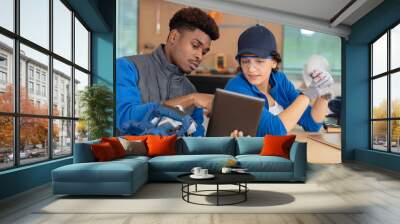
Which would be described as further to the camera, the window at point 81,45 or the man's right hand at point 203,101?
the man's right hand at point 203,101

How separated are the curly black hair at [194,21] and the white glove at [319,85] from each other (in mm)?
2342

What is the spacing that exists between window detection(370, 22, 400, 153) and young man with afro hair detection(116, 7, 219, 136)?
12.2 feet

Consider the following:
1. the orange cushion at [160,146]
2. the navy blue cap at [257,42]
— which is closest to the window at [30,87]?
the orange cushion at [160,146]

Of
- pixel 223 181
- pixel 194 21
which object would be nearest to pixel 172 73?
pixel 194 21

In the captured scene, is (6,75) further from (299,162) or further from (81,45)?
(299,162)

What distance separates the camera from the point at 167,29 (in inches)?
333

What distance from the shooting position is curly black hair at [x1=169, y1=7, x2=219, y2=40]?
27.8ft

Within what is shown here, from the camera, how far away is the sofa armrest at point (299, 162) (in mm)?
5902

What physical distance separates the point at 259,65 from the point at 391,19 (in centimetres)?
287

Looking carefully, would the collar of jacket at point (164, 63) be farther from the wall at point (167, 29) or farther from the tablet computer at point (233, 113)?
the tablet computer at point (233, 113)

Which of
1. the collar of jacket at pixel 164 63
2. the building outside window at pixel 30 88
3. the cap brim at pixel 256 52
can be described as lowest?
the building outside window at pixel 30 88

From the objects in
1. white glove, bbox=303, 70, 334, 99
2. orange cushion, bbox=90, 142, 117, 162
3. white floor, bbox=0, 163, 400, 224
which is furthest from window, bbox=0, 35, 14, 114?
white glove, bbox=303, 70, 334, 99

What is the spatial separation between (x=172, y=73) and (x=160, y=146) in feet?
7.57

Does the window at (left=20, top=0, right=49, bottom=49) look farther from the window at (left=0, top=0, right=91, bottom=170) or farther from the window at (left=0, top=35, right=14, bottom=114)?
the window at (left=0, top=35, right=14, bottom=114)
